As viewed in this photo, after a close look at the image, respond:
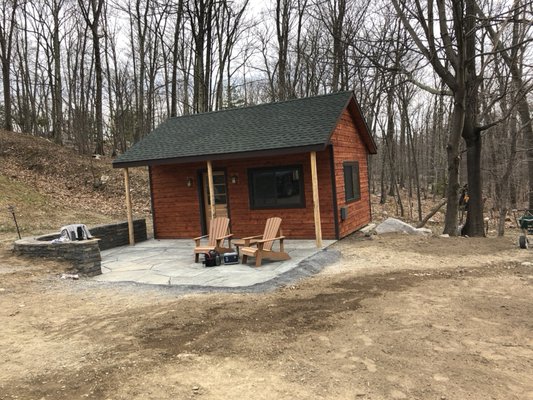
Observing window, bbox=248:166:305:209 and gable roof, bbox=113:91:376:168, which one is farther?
window, bbox=248:166:305:209

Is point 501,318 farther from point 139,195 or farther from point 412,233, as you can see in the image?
point 139,195

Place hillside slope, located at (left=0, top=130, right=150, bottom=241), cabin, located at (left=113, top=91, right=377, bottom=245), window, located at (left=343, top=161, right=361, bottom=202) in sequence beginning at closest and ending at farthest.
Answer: cabin, located at (left=113, top=91, right=377, bottom=245)
window, located at (left=343, top=161, right=361, bottom=202)
hillside slope, located at (left=0, top=130, right=150, bottom=241)

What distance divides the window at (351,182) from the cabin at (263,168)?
0.03m

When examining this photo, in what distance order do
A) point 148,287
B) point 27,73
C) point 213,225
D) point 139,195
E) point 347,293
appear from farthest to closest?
point 27,73
point 139,195
point 213,225
point 148,287
point 347,293

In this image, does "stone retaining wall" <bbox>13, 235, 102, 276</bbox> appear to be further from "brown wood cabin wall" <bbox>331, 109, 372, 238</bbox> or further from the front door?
"brown wood cabin wall" <bbox>331, 109, 372, 238</bbox>

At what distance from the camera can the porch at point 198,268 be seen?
662 centimetres

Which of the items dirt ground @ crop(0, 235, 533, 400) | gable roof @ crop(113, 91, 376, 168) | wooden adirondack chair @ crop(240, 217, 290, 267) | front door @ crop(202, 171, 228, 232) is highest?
gable roof @ crop(113, 91, 376, 168)

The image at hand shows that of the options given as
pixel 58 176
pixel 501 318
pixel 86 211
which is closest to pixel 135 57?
pixel 58 176

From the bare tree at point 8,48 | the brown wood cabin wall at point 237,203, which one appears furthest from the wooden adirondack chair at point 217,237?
the bare tree at point 8,48

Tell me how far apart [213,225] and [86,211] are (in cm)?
939

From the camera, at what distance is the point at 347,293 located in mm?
5676

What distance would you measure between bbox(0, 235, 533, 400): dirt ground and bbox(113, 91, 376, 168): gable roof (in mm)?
3592

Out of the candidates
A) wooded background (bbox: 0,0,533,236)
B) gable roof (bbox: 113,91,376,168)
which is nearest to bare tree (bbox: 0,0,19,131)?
wooded background (bbox: 0,0,533,236)

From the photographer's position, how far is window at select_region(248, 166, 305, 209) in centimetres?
1032
